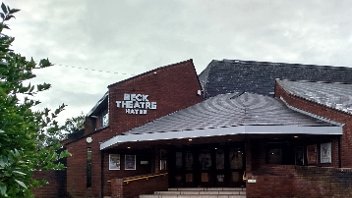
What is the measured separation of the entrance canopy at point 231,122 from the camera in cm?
1634

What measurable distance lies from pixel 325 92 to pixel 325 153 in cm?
360

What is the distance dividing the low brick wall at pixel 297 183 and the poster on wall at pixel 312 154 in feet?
7.84

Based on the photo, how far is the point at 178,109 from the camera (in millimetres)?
22719

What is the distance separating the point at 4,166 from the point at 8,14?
93 centimetres

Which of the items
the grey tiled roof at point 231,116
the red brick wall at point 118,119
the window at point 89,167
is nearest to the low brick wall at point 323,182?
the grey tiled roof at point 231,116

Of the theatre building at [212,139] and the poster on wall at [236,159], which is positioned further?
the poster on wall at [236,159]

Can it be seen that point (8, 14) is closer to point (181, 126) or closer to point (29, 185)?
point (29, 185)

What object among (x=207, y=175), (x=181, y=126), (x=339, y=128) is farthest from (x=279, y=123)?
(x=207, y=175)

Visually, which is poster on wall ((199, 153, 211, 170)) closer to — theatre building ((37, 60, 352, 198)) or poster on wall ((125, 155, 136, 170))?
theatre building ((37, 60, 352, 198))

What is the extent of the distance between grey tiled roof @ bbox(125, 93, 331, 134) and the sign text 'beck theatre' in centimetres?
78

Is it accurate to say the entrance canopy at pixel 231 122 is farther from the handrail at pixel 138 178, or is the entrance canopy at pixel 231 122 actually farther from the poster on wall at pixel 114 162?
the handrail at pixel 138 178

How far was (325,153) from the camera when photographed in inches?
686

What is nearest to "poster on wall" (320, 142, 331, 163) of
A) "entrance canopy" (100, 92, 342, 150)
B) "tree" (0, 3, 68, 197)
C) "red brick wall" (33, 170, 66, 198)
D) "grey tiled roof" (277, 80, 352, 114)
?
"entrance canopy" (100, 92, 342, 150)

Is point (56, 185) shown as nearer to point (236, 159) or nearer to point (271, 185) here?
point (236, 159)
